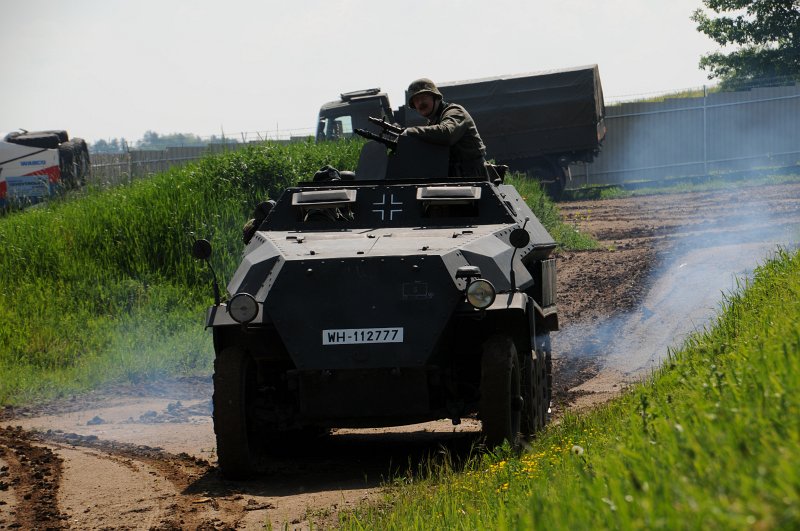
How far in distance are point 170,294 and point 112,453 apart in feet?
21.6

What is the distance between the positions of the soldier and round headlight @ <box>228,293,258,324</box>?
113 inches

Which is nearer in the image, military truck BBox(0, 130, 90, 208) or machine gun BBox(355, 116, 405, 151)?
machine gun BBox(355, 116, 405, 151)

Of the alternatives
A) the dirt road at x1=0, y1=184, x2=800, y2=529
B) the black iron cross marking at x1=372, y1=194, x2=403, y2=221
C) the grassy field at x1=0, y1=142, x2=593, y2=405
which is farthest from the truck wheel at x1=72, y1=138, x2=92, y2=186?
the black iron cross marking at x1=372, y1=194, x2=403, y2=221

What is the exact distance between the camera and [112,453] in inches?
378

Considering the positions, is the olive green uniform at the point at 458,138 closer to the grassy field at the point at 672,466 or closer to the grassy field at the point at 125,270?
the grassy field at the point at 672,466

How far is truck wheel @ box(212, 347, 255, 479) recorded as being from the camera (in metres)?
8.19

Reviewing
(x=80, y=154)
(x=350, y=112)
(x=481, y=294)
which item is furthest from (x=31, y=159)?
(x=481, y=294)

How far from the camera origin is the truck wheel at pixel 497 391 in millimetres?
8055

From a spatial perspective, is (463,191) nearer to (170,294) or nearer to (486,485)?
(486,485)

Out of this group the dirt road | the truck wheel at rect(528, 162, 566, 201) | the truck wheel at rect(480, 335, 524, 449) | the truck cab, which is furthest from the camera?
the truck wheel at rect(528, 162, 566, 201)

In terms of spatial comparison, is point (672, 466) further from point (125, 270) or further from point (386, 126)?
point (125, 270)

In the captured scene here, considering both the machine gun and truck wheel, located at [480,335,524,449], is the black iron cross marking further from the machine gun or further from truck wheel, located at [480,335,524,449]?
truck wheel, located at [480,335,524,449]

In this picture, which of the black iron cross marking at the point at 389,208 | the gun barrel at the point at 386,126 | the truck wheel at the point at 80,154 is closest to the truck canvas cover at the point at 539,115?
the truck wheel at the point at 80,154

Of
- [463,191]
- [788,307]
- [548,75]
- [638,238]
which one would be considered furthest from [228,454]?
[548,75]
